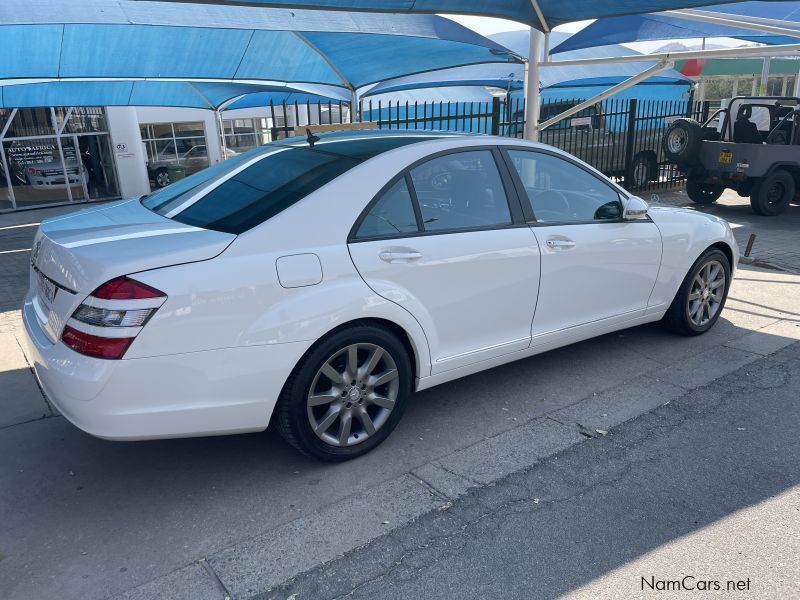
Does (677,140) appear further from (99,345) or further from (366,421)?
(99,345)

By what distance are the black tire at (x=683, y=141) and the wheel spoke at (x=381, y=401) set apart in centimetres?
1024

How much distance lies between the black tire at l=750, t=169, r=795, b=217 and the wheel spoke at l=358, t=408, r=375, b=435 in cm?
1019

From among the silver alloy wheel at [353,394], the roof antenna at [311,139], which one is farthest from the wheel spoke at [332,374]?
the roof antenna at [311,139]

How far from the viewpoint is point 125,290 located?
269 centimetres

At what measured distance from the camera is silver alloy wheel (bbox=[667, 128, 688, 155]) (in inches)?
463

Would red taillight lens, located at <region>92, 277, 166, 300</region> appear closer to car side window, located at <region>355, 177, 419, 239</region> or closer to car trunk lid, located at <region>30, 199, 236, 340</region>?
car trunk lid, located at <region>30, 199, 236, 340</region>

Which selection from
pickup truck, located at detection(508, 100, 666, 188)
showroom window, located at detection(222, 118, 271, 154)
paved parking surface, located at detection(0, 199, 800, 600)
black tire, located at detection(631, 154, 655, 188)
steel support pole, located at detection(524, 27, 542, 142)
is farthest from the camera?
showroom window, located at detection(222, 118, 271, 154)

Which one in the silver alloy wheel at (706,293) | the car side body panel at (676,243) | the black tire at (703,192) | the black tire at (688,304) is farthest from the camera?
the black tire at (703,192)

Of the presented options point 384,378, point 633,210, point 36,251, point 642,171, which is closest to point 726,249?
point 633,210

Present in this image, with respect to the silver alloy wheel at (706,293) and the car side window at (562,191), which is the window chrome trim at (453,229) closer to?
the car side window at (562,191)

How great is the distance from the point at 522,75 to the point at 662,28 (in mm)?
7205

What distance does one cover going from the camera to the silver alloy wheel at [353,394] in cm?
324

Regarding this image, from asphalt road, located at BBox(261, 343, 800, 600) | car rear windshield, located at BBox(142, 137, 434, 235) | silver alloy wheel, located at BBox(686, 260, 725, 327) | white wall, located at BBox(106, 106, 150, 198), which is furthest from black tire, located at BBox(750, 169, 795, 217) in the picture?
white wall, located at BBox(106, 106, 150, 198)

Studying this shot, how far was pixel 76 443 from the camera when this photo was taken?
369cm
